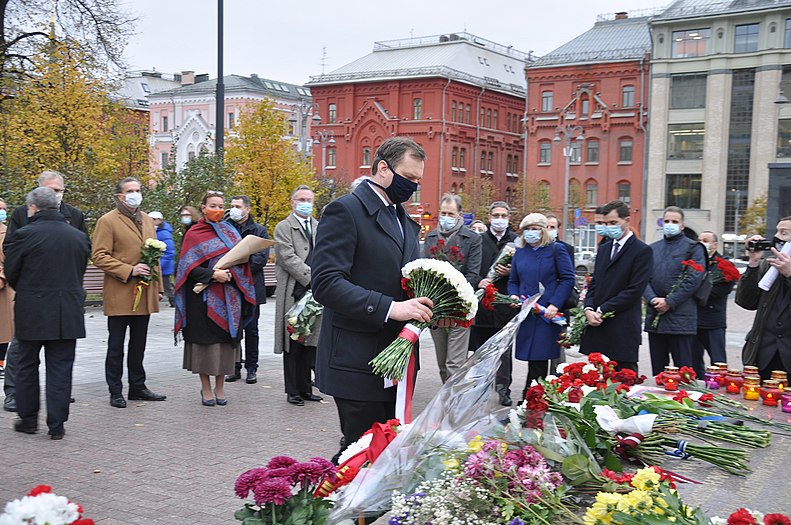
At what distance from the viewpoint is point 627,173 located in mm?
60531

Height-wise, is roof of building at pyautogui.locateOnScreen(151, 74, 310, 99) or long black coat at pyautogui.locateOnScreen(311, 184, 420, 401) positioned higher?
roof of building at pyautogui.locateOnScreen(151, 74, 310, 99)

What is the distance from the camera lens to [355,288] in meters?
3.90

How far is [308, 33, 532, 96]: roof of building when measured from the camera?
66.0m

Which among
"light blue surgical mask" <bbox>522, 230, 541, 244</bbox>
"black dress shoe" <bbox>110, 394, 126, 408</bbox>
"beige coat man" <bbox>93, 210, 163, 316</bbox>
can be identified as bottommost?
"black dress shoe" <bbox>110, 394, 126, 408</bbox>

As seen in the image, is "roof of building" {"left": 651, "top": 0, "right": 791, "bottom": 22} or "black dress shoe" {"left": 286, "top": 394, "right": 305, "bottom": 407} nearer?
"black dress shoe" {"left": 286, "top": 394, "right": 305, "bottom": 407}

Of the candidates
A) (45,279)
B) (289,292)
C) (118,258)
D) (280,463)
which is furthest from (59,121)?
(280,463)

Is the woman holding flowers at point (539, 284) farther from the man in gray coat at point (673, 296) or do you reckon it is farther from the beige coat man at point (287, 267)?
the beige coat man at point (287, 267)

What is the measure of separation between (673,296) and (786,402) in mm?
3228

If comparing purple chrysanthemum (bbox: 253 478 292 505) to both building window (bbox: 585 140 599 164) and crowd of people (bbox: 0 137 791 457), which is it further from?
building window (bbox: 585 140 599 164)

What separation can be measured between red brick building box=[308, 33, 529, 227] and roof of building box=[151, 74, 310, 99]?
293 inches

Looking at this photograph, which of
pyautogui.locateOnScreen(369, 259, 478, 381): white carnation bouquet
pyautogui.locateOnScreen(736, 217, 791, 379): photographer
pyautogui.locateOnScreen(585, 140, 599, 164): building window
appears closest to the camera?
pyautogui.locateOnScreen(369, 259, 478, 381): white carnation bouquet

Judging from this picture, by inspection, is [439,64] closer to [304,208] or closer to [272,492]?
[304,208]

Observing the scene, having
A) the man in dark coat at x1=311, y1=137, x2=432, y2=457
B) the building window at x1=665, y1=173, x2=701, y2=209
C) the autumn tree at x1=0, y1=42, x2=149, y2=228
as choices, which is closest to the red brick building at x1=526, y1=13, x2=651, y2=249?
the building window at x1=665, y1=173, x2=701, y2=209

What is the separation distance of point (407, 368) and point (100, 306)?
1540 centimetres
